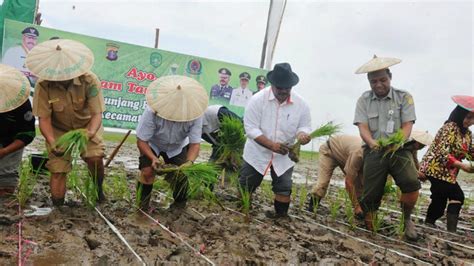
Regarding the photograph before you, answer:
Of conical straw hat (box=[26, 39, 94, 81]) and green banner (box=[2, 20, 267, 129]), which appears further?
green banner (box=[2, 20, 267, 129])

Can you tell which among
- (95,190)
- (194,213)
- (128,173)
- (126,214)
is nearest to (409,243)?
(194,213)

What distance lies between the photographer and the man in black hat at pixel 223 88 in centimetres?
1012

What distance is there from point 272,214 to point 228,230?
101 centimetres

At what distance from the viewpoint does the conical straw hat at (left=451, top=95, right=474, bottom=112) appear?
4.21 meters

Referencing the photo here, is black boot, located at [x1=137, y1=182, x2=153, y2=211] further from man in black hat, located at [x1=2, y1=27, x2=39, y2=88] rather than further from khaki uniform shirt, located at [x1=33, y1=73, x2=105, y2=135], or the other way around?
man in black hat, located at [x1=2, y1=27, x2=39, y2=88]

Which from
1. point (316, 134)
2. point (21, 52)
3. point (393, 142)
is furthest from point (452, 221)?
point (21, 52)

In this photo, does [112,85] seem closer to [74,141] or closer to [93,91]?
[93,91]

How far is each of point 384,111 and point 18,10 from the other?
735cm

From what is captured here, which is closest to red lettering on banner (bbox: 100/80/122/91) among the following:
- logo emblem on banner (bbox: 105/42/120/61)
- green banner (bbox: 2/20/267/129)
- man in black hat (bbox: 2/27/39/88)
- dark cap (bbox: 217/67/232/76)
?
green banner (bbox: 2/20/267/129)

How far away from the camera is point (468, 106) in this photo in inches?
166

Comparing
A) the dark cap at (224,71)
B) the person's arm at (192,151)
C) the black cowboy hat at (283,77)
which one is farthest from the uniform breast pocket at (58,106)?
the dark cap at (224,71)

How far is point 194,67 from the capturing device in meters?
9.89

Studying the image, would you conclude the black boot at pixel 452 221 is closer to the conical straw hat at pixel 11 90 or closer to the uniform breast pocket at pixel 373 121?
the uniform breast pocket at pixel 373 121

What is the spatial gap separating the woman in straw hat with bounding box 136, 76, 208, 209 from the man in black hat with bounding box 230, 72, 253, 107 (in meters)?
5.98
